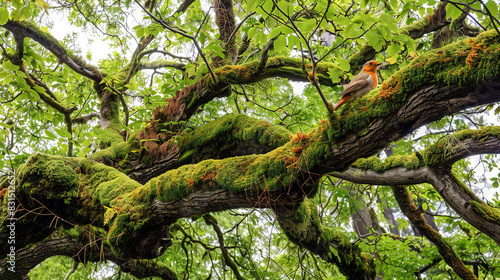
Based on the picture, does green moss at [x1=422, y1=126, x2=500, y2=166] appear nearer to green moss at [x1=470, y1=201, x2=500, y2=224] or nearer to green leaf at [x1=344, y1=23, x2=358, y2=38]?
green moss at [x1=470, y1=201, x2=500, y2=224]

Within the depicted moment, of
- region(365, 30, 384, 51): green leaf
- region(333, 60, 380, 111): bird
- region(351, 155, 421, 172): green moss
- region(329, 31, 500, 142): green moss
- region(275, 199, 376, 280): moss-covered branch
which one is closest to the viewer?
region(329, 31, 500, 142): green moss

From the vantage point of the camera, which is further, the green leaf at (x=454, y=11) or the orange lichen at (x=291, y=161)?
the orange lichen at (x=291, y=161)

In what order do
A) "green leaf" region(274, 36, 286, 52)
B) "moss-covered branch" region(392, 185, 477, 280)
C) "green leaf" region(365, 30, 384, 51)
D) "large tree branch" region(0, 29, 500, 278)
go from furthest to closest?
"moss-covered branch" region(392, 185, 477, 280)
"green leaf" region(274, 36, 286, 52)
"green leaf" region(365, 30, 384, 51)
"large tree branch" region(0, 29, 500, 278)

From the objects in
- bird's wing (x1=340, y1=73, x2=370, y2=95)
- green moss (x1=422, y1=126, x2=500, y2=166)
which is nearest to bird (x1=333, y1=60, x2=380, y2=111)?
bird's wing (x1=340, y1=73, x2=370, y2=95)

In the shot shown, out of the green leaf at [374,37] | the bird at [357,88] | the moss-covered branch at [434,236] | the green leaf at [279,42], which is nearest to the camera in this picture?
the green leaf at [374,37]

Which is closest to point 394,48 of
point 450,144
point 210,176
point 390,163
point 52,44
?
point 450,144

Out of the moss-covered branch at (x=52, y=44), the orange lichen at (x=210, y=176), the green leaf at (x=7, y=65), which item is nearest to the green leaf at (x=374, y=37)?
the orange lichen at (x=210, y=176)

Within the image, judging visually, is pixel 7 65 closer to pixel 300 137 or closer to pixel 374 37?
pixel 300 137

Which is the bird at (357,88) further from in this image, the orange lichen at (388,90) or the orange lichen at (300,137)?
the orange lichen at (300,137)

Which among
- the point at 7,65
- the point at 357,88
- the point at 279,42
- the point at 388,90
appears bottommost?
the point at 388,90

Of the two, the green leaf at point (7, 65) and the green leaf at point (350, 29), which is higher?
the green leaf at point (7, 65)

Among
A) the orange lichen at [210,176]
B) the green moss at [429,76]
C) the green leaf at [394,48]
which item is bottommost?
the orange lichen at [210,176]

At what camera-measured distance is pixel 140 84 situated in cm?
720

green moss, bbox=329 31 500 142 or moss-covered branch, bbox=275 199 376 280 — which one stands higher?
green moss, bbox=329 31 500 142
